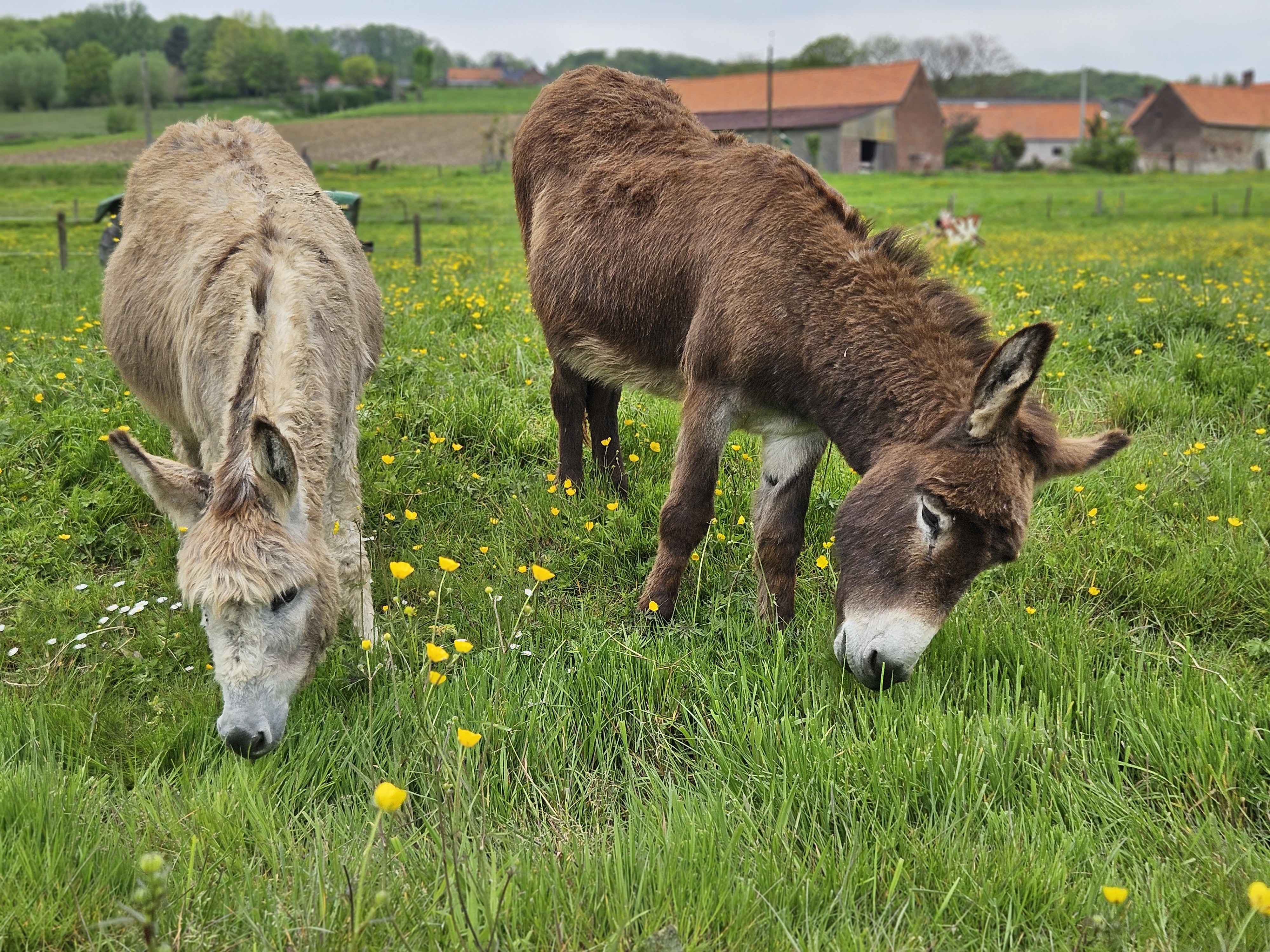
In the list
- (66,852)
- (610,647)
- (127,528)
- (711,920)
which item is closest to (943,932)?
(711,920)

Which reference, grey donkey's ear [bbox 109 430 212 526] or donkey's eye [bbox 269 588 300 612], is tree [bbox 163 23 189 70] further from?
donkey's eye [bbox 269 588 300 612]

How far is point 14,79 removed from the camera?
190 feet

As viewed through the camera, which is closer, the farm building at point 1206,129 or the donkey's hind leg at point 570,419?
the donkey's hind leg at point 570,419

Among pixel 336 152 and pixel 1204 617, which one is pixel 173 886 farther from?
pixel 336 152

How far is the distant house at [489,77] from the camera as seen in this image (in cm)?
11112

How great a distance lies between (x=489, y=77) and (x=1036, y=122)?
244 ft

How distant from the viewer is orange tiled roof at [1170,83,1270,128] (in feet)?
191

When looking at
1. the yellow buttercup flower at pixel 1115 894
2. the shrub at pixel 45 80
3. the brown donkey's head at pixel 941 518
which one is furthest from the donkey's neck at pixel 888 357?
the shrub at pixel 45 80

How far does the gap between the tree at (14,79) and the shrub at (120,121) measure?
14194 millimetres

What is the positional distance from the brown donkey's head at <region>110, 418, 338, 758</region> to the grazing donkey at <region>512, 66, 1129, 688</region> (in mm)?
1359

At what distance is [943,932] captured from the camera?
183cm

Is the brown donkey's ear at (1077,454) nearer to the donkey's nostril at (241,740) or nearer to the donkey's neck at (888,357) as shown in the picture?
the donkey's neck at (888,357)

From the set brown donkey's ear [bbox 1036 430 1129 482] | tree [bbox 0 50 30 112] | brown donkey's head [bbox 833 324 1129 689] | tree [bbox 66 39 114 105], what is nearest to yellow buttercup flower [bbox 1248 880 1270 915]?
brown donkey's head [bbox 833 324 1129 689]

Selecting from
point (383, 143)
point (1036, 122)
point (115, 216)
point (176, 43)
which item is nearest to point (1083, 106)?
point (1036, 122)
